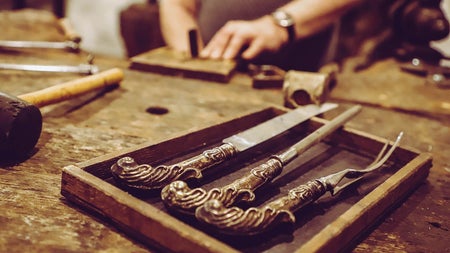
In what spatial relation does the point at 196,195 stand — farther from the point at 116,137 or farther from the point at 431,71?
the point at 431,71

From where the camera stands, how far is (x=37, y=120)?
34.2 inches

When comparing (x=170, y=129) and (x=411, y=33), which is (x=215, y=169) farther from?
(x=411, y=33)

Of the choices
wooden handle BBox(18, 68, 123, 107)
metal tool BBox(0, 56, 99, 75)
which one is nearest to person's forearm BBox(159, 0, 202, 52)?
metal tool BBox(0, 56, 99, 75)

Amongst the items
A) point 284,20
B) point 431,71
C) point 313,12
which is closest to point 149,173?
point 284,20

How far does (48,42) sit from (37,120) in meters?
1.03

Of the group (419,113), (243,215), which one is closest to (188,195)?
(243,215)

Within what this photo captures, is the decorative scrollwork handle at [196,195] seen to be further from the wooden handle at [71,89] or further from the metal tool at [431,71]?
the metal tool at [431,71]

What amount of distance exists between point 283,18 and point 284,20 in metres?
0.01

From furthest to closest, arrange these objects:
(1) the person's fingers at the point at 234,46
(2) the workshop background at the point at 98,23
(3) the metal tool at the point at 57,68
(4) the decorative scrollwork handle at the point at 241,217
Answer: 1. (2) the workshop background at the point at 98,23
2. (1) the person's fingers at the point at 234,46
3. (3) the metal tool at the point at 57,68
4. (4) the decorative scrollwork handle at the point at 241,217

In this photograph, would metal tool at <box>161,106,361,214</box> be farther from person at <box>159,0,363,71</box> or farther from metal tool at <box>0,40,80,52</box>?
metal tool at <box>0,40,80,52</box>

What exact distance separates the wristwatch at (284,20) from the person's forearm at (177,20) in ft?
1.15

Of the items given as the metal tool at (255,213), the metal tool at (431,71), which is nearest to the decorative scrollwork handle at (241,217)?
the metal tool at (255,213)

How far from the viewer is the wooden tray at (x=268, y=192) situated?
24.9 inches

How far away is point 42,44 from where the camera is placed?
5.50 ft
